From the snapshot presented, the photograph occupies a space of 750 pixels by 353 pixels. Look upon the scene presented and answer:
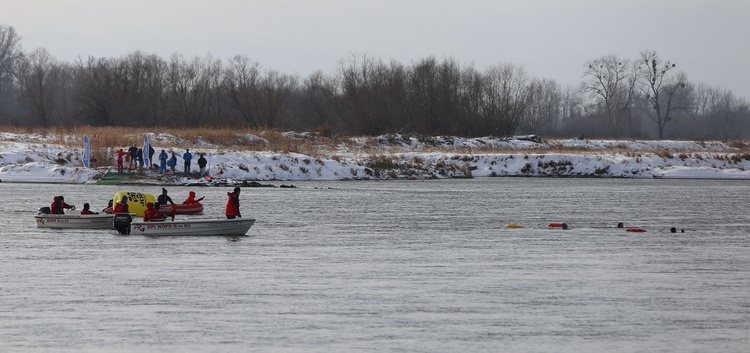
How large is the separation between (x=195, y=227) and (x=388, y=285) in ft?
40.3

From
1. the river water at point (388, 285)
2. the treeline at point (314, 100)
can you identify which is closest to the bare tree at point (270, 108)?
the treeline at point (314, 100)

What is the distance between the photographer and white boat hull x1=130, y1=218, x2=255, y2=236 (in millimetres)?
33844

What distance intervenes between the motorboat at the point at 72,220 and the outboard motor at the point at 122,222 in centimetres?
179

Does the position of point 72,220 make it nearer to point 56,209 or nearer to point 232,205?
point 56,209

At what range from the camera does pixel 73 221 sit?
36.7m

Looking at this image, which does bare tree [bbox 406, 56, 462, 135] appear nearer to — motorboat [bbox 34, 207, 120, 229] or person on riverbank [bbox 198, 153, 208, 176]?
person on riverbank [bbox 198, 153, 208, 176]

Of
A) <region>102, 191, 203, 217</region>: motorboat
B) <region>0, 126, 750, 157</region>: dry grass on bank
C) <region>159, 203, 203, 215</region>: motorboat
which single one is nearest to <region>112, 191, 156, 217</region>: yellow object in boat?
<region>102, 191, 203, 217</region>: motorboat

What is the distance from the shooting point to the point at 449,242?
1271 inches

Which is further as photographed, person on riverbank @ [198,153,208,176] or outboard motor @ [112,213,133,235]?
person on riverbank @ [198,153,208,176]

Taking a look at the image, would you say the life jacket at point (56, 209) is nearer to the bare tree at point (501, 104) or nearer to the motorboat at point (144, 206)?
the motorboat at point (144, 206)

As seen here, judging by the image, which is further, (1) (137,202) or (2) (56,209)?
(1) (137,202)

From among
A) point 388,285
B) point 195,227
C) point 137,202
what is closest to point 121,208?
point 195,227

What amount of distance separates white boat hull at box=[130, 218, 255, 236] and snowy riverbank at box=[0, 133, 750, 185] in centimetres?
2809

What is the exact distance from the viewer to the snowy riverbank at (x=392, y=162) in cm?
6581
